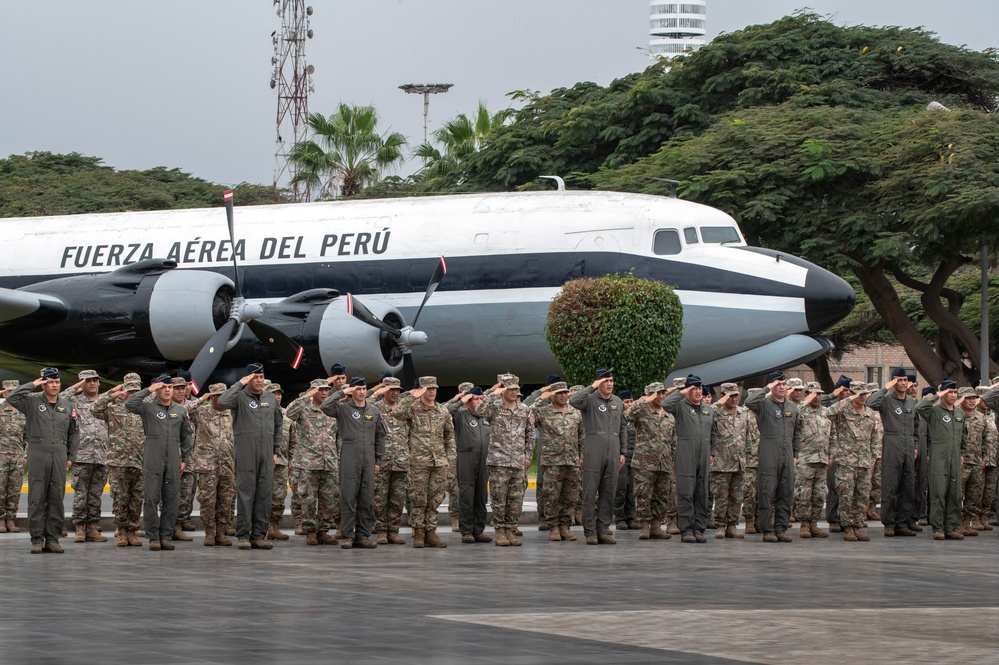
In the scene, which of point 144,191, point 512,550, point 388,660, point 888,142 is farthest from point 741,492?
point 144,191

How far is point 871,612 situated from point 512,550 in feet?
16.7

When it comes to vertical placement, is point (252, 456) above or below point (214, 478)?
above

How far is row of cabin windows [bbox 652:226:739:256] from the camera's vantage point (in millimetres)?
22766

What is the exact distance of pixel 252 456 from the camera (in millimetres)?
14297

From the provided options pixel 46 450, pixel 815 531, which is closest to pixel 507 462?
pixel 815 531

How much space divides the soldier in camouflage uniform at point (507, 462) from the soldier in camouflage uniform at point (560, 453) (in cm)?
23

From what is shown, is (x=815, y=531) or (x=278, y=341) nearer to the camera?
(x=815, y=531)

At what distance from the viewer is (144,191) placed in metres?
54.5

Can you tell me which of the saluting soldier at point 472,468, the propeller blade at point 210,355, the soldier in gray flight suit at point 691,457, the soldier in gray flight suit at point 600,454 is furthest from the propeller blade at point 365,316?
the soldier in gray flight suit at point 691,457

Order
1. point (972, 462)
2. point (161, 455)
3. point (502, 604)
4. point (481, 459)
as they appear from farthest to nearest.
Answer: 1. point (972, 462)
2. point (481, 459)
3. point (161, 455)
4. point (502, 604)

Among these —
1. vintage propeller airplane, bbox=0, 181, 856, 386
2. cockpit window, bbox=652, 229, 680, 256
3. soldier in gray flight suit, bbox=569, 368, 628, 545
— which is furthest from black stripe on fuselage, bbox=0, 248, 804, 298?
soldier in gray flight suit, bbox=569, 368, 628, 545

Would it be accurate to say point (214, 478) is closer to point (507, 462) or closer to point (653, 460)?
point (507, 462)

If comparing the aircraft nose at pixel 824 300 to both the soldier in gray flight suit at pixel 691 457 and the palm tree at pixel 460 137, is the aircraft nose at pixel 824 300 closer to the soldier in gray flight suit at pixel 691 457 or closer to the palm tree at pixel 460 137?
the soldier in gray flight suit at pixel 691 457

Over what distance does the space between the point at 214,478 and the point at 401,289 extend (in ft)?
31.4
